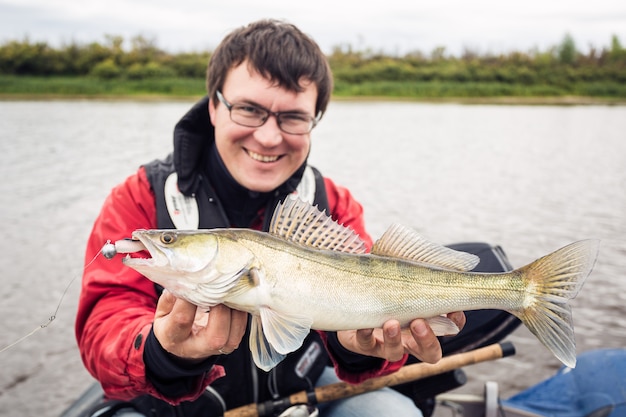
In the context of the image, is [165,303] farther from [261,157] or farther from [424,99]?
[424,99]

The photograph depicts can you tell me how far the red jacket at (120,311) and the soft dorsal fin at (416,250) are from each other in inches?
27.4

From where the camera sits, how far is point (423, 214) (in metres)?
9.30

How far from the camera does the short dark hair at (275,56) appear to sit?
2.68 metres

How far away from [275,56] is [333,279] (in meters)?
1.21

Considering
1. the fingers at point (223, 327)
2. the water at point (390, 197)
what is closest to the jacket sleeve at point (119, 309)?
the fingers at point (223, 327)

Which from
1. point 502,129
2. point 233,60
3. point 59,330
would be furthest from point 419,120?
point 233,60

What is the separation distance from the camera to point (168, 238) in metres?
1.79

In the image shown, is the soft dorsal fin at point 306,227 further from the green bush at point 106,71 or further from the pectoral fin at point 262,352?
the green bush at point 106,71

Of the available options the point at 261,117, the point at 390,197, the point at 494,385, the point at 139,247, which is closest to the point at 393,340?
the point at 139,247

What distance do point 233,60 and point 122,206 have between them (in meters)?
0.88

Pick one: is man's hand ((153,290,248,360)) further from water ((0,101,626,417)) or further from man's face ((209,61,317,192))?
water ((0,101,626,417))

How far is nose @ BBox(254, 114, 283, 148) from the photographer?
272 cm

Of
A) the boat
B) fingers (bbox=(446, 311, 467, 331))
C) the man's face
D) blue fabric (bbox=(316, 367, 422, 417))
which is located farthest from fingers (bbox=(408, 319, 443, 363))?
the man's face

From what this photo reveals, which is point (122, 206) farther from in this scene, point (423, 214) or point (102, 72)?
point (102, 72)
